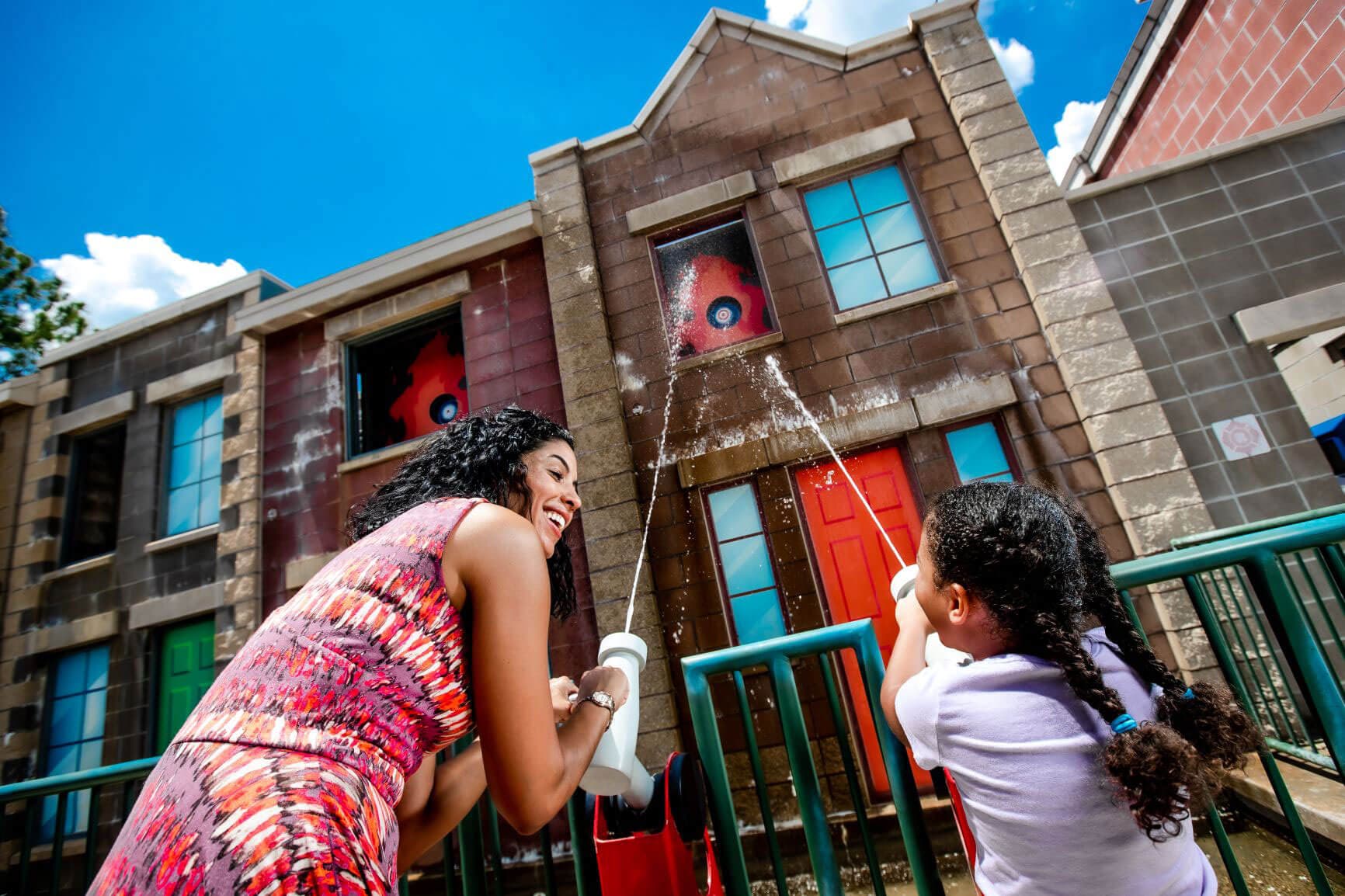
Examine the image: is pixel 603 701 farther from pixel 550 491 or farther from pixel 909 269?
pixel 909 269

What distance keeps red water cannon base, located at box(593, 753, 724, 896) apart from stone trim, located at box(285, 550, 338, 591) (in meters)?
6.36

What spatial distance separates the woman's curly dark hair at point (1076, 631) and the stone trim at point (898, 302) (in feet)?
15.3

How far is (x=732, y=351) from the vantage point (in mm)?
6113

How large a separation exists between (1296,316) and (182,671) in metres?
12.1

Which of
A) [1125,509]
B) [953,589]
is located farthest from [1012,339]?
[953,589]

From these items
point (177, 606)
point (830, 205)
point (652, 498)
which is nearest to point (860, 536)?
point (652, 498)

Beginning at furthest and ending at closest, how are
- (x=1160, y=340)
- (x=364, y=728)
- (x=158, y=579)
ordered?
(x=158, y=579) → (x=1160, y=340) → (x=364, y=728)

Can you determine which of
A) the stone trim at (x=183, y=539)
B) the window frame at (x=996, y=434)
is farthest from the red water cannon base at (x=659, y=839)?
the stone trim at (x=183, y=539)

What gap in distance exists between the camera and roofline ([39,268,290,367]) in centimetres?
848

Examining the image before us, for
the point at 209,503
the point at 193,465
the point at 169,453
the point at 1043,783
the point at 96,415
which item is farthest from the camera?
the point at 96,415

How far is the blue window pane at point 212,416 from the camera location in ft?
26.9

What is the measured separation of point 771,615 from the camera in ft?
18.1

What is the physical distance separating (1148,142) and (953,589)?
11.6 meters

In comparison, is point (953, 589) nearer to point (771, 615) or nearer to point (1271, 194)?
point (771, 615)
